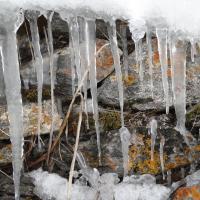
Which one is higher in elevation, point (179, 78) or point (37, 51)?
point (37, 51)

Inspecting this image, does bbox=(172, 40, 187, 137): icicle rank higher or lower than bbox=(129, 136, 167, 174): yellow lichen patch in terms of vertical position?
higher

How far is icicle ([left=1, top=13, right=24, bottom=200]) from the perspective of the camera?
200 cm

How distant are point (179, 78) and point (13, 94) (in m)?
0.85

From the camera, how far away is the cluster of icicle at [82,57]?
6.63 ft

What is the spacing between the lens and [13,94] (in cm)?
211

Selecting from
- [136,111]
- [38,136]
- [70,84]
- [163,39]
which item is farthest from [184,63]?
[38,136]

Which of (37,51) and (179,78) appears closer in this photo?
(37,51)

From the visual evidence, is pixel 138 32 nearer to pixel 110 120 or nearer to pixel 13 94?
pixel 110 120

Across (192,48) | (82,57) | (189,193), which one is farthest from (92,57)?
(189,193)

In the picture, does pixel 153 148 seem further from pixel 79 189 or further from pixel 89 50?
pixel 89 50

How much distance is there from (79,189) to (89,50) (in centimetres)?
81

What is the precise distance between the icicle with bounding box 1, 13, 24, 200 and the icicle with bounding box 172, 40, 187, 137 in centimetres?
79

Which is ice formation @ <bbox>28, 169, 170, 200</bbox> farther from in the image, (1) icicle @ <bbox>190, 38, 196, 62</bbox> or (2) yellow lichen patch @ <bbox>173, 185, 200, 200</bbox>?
(1) icicle @ <bbox>190, 38, 196, 62</bbox>

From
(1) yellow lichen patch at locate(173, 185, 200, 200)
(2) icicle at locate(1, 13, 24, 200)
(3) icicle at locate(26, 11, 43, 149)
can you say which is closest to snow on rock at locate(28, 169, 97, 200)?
(2) icicle at locate(1, 13, 24, 200)
